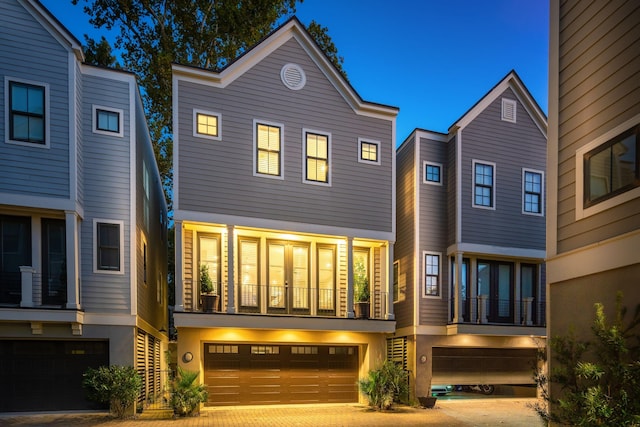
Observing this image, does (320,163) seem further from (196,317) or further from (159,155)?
(159,155)

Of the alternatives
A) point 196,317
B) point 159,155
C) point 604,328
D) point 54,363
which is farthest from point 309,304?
point 159,155

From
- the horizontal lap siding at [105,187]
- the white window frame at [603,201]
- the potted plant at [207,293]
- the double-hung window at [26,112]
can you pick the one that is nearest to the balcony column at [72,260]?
the horizontal lap siding at [105,187]

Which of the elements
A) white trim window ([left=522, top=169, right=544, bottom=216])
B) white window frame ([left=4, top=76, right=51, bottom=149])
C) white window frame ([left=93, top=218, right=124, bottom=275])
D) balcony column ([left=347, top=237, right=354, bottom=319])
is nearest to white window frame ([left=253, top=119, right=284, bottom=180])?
balcony column ([left=347, top=237, right=354, bottom=319])

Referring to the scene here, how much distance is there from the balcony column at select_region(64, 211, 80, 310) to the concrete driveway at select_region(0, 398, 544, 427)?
267 cm

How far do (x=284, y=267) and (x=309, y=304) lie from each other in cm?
137

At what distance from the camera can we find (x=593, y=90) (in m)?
6.46

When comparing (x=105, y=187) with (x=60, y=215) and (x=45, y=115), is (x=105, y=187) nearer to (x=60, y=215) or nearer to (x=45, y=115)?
(x=60, y=215)

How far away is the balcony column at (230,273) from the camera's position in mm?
12578

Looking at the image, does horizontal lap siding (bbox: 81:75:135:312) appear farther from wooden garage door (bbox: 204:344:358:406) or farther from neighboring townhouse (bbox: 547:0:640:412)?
neighboring townhouse (bbox: 547:0:640:412)

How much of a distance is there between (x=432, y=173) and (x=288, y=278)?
6106 millimetres

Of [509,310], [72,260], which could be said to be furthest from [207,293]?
[509,310]

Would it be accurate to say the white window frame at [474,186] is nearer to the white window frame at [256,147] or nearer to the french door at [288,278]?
the french door at [288,278]

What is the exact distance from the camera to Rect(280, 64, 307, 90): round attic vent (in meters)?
13.8

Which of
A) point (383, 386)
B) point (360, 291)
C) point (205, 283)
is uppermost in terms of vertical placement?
point (205, 283)
